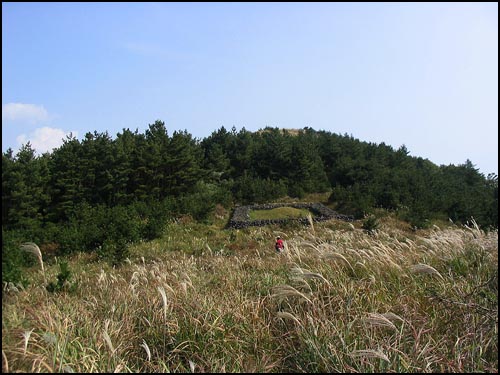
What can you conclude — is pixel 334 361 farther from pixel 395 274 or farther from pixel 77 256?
pixel 77 256

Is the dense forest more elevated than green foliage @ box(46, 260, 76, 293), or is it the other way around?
the dense forest

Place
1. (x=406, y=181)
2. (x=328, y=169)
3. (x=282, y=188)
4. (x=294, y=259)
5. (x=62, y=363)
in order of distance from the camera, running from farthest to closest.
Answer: (x=328, y=169)
(x=282, y=188)
(x=406, y=181)
(x=294, y=259)
(x=62, y=363)

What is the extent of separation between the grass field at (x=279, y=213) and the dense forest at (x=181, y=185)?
125 inches

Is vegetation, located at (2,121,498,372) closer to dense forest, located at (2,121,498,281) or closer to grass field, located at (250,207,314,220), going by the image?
dense forest, located at (2,121,498,281)

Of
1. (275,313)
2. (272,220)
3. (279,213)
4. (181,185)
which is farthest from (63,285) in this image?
(181,185)

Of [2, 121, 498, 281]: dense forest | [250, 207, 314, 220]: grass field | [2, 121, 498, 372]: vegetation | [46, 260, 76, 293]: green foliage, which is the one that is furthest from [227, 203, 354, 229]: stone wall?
[46, 260, 76, 293]: green foliage

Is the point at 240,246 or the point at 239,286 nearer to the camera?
the point at 239,286

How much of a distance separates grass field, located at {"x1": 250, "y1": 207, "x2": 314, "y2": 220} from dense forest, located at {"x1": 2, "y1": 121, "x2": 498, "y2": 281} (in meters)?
3.17

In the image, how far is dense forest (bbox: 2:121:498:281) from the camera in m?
21.3

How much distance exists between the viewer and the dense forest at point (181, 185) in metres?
21.3

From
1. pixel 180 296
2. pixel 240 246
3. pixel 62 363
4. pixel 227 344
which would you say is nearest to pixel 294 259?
pixel 180 296

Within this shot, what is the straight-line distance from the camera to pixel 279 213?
27.8 metres

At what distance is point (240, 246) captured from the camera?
17.2 metres

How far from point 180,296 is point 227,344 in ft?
3.28
